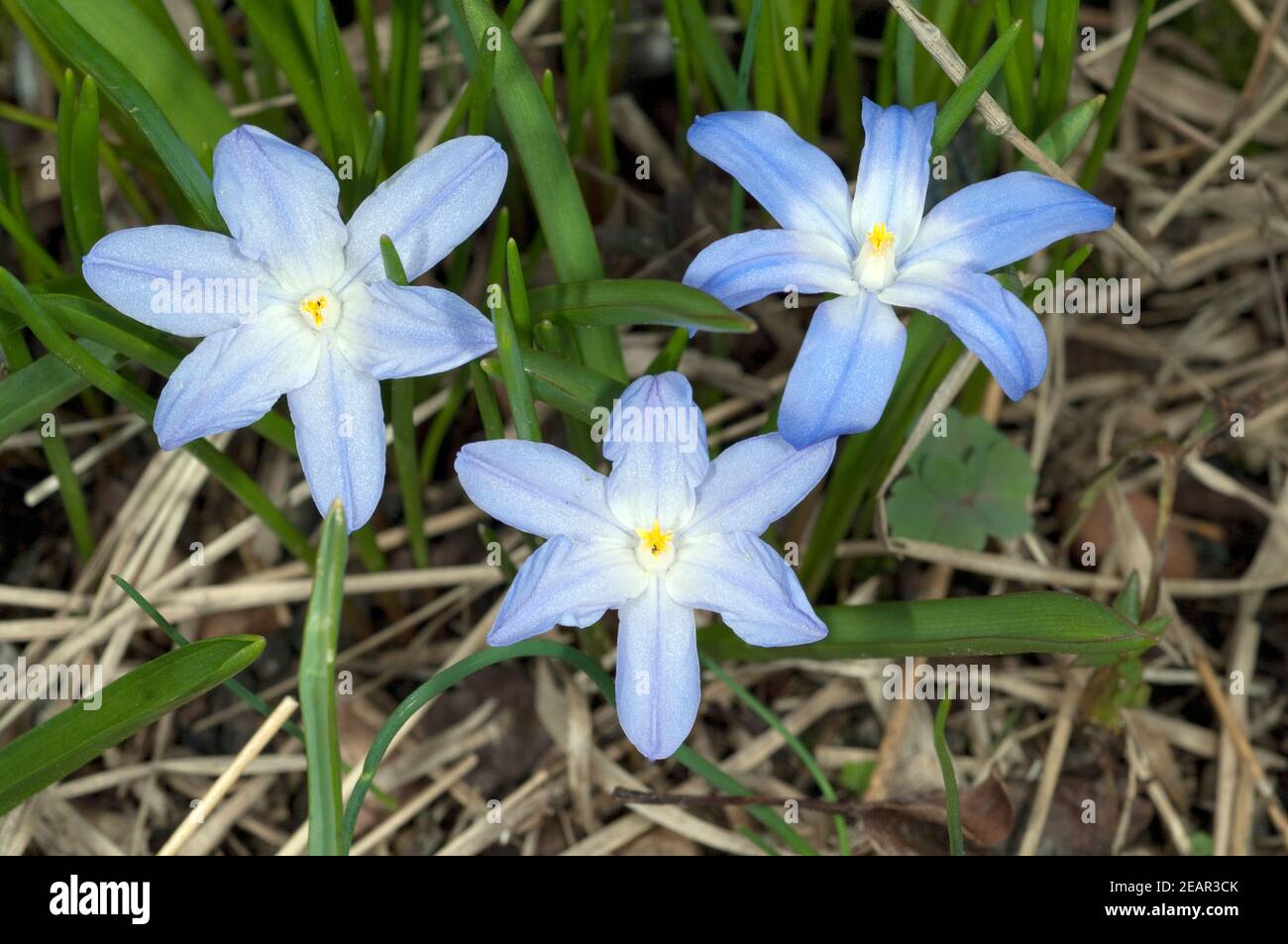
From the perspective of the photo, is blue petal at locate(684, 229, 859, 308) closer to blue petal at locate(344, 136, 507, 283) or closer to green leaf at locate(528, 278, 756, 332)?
green leaf at locate(528, 278, 756, 332)

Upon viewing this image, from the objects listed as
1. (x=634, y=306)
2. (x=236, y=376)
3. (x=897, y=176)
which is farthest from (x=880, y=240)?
(x=236, y=376)

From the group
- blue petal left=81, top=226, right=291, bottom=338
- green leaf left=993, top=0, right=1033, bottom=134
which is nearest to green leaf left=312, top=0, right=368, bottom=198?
blue petal left=81, top=226, right=291, bottom=338

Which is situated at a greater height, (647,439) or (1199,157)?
(1199,157)

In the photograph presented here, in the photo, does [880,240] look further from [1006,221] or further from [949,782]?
[949,782]

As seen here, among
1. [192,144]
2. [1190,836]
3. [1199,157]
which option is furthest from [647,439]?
[1199,157]

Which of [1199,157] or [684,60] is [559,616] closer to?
[684,60]

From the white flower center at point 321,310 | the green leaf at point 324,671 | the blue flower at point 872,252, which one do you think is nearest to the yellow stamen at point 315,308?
the white flower center at point 321,310
